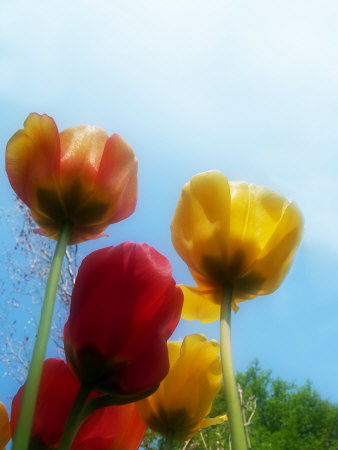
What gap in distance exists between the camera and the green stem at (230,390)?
0.67 feet

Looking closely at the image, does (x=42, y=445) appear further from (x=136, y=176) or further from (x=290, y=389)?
(x=290, y=389)

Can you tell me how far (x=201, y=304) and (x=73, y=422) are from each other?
0.15 metres

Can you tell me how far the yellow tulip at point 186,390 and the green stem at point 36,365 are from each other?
122 millimetres

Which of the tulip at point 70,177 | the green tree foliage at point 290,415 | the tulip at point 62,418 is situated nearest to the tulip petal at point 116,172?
the tulip at point 70,177

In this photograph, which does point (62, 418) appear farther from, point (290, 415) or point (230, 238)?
point (290, 415)

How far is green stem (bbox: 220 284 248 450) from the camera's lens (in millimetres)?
204

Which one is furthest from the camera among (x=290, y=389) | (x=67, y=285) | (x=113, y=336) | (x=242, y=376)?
(x=290, y=389)

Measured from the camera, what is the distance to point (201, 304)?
345mm

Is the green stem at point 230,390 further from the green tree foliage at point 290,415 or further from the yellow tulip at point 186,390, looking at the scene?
the green tree foliage at point 290,415

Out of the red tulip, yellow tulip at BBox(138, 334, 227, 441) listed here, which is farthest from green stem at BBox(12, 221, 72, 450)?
yellow tulip at BBox(138, 334, 227, 441)

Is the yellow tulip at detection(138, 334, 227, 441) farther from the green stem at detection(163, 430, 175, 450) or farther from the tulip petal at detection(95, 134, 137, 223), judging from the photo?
the tulip petal at detection(95, 134, 137, 223)

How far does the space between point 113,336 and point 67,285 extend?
400 centimetres

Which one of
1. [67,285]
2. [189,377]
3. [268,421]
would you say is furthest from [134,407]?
[268,421]

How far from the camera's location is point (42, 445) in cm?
26
